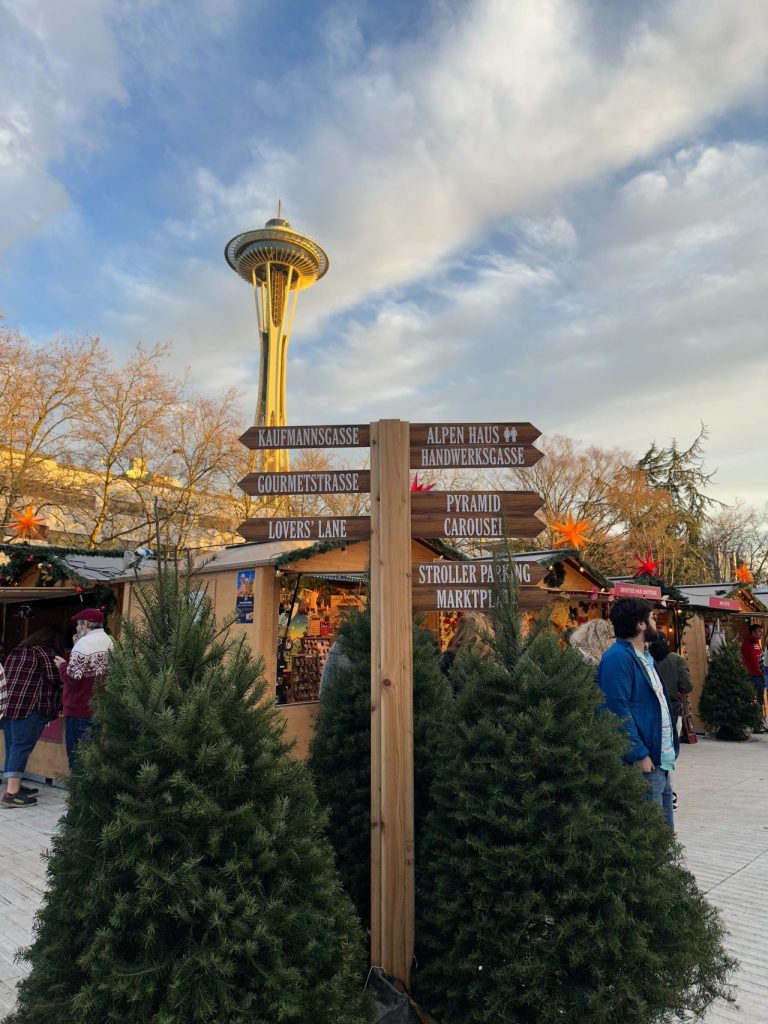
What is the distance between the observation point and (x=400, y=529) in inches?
126

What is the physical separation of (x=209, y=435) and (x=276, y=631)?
51.5 feet

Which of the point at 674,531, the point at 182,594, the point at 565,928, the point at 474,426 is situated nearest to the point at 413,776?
the point at 565,928

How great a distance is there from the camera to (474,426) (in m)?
3.37

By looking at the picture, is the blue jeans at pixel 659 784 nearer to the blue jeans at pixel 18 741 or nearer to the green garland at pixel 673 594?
the blue jeans at pixel 18 741

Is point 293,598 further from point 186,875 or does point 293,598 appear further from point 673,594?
point 673,594

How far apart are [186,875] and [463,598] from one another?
1.75 meters

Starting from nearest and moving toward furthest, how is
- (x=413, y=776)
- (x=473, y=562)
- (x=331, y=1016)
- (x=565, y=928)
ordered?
(x=331, y=1016)
(x=565, y=928)
(x=413, y=776)
(x=473, y=562)

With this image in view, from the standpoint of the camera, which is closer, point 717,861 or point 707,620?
point 717,861

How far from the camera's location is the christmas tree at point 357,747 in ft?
10.3

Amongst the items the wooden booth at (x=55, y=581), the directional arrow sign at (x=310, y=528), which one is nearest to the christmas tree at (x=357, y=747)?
the directional arrow sign at (x=310, y=528)

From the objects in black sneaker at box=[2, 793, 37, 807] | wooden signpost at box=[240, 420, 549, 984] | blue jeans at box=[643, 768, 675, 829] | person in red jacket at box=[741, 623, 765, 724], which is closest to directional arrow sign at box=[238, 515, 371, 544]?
wooden signpost at box=[240, 420, 549, 984]

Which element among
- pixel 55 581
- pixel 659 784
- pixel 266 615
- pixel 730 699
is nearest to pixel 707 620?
pixel 730 699

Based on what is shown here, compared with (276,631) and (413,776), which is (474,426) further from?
(276,631)

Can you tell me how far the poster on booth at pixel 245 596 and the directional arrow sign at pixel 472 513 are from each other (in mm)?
4991
